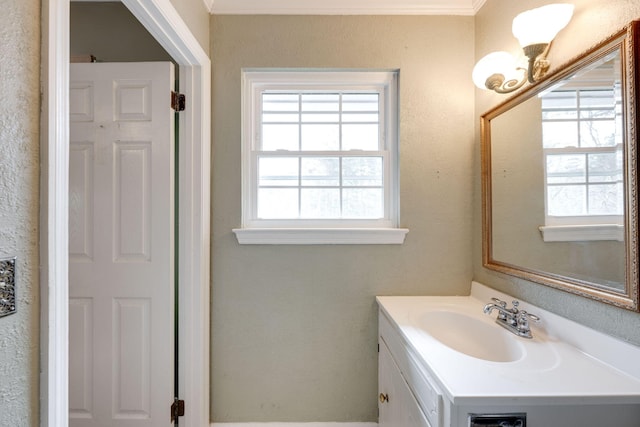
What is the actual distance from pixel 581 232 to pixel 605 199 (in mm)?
141

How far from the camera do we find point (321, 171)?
1.71 meters

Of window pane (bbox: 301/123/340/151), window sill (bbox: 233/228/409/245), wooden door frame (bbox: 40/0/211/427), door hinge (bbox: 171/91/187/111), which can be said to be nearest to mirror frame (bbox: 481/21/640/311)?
window sill (bbox: 233/228/409/245)

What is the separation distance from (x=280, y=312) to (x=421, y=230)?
3.06ft

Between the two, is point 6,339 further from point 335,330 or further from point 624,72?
point 624,72

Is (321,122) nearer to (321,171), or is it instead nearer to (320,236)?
(321,171)

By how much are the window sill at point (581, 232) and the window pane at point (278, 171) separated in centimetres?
123

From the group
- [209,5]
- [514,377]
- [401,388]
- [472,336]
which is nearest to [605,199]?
[514,377]

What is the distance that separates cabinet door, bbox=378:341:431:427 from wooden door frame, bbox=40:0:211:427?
0.95 m

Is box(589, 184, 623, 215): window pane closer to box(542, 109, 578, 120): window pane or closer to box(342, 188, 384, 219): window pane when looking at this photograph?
box(542, 109, 578, 120): window pane

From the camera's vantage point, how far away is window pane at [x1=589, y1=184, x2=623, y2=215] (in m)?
0.88

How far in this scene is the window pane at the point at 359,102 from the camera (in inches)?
68.1

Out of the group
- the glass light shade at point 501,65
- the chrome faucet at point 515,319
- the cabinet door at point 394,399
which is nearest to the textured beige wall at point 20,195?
the cabinet door at point 394,399

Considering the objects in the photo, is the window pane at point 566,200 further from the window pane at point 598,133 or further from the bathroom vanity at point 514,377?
the bathroom vanity at point 514,377

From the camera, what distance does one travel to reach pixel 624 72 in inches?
33.7
